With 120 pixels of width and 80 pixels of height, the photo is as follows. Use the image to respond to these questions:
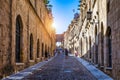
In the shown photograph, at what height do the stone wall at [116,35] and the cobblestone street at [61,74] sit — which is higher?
the stone wall at [116,35]

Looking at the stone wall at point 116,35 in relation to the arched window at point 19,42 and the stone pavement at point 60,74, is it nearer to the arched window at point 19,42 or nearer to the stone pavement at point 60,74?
the stone pavement at point 60,74

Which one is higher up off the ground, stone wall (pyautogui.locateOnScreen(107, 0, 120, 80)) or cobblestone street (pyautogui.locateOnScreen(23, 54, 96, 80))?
stone wall (pyautogui.locateOnScreen(107, 0, 120, 80))

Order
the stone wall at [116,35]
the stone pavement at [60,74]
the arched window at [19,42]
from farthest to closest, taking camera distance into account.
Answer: the arched window at [19,42] → the stone pavement at [60,74] → the stone wall at [116,35]

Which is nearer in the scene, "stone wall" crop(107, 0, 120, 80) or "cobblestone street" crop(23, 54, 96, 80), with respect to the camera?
"stone wall" crop(107, 0, 120, 80)

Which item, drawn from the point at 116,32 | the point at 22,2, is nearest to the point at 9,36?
the point at 22,2

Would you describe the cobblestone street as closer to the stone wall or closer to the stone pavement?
the stone pavement

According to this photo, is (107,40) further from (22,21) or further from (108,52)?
(22,21)

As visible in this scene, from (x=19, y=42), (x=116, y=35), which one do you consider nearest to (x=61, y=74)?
(x=116, y=35)

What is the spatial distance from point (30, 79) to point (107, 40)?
506 cm

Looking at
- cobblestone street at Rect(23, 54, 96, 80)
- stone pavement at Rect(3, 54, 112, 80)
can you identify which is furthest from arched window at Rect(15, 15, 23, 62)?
cobblestone street at Rect(23, 54, 96, 80)

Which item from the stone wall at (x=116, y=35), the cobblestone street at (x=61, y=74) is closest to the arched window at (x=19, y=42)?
the cobblestone street at (x=61, y=74)

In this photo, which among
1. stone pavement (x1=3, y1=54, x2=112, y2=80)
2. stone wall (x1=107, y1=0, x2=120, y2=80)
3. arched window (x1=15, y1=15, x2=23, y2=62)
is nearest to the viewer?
stone wall (x1=107, y1=0, x2=120, y2=80)

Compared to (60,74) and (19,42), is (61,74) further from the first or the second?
(19,42)

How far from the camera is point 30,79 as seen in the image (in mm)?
12250
